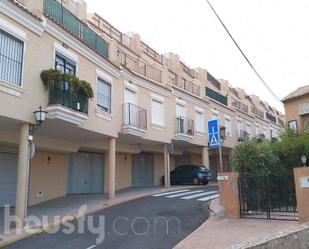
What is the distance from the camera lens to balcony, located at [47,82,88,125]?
12352 millimetres

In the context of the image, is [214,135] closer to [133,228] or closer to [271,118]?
[133,228]

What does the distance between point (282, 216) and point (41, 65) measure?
9.82m

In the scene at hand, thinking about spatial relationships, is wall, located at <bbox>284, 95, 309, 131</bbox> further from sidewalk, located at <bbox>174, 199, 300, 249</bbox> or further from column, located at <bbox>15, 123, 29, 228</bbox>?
column, located at <bbox>15, 123, 29, 228</bbox>

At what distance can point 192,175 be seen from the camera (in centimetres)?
2417

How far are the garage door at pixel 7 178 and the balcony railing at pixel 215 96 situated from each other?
57.1ft

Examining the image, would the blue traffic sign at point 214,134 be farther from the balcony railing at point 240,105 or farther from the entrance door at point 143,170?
the balcony railing at point 240,105

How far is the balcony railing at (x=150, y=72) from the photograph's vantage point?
71.5ft

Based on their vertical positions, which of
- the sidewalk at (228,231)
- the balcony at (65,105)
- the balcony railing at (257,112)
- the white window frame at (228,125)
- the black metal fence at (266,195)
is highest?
the balcony railing at (257,112)

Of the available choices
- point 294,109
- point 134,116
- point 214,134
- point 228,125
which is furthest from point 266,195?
point 228,125

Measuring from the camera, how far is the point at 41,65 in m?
12.5

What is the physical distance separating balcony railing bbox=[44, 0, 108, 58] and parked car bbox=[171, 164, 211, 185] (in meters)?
11.0

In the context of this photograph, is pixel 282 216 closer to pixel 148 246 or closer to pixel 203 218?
pixel 203 218

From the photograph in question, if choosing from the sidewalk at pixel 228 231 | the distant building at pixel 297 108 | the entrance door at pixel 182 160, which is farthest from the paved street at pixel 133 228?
the entrance door at pixel 182 160

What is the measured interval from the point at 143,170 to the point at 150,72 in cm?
703
